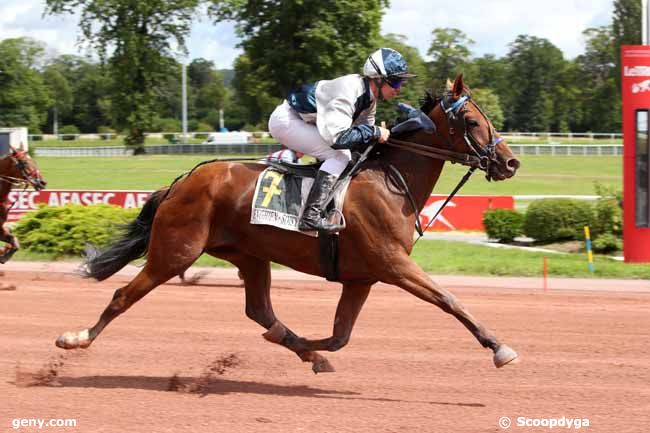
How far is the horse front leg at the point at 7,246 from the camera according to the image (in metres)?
12.8

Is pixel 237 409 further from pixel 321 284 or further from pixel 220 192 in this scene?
pixel 321 284

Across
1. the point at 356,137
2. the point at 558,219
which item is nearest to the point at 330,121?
the point at 356,137

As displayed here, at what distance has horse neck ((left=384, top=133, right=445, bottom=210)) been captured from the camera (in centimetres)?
629

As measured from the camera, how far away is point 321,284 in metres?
12.3

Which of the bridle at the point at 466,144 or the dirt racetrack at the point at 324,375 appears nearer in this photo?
the dirt racetrack at the point at 324,375

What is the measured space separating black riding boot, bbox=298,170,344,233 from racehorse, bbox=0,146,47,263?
25.9 ft

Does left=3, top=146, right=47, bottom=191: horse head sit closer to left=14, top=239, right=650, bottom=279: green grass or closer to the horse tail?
left=14, top=239, right=650, bottom=279: green grass

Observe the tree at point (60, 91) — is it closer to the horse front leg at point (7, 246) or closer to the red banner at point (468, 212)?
the red banner at point (468, 212)

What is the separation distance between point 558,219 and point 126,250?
1144 centimetres

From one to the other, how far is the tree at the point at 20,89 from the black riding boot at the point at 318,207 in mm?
67470

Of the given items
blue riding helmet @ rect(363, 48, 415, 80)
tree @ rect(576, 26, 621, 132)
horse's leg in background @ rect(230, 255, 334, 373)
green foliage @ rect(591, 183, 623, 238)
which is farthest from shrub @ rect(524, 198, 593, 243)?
tree @ rect(576, 26, 621, 132)

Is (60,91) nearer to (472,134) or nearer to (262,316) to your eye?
(262,316)

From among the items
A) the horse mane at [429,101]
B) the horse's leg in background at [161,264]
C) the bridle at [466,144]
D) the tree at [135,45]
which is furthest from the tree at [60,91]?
the bridle at [466,144]

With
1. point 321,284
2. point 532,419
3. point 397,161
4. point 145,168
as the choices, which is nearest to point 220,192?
point 397,161
